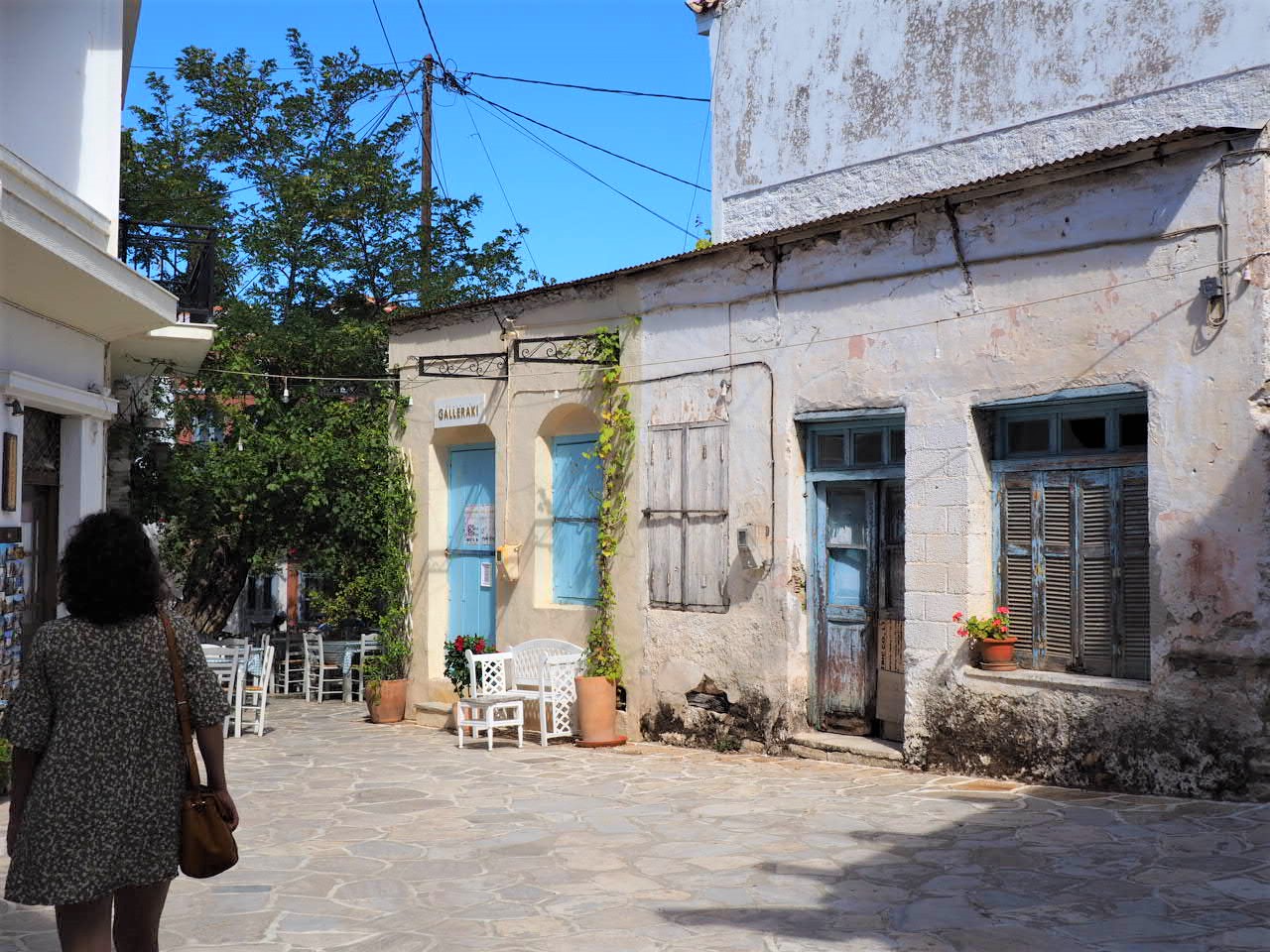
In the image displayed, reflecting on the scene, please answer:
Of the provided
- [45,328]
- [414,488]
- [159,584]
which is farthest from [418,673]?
[159,584]

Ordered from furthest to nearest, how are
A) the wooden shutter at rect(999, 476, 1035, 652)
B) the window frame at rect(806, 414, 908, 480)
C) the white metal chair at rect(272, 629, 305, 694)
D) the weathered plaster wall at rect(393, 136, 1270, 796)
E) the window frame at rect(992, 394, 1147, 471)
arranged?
the white metal chair at rect(272, 629, 305, 694)
the window frame at rect(806, 414, 908, 480)
the wooden shutter at rect(999, 476, 1035, 652)
the window frame at rect(992, 394, 1147, 471)
the weathered plaster wall at rect(393, 136, 1270, 796)

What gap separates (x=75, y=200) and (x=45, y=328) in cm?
114

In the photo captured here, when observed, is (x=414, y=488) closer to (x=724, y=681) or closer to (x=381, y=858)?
(x=724, y=681)

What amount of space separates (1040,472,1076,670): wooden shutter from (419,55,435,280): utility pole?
472 inches

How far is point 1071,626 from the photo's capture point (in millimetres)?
8602

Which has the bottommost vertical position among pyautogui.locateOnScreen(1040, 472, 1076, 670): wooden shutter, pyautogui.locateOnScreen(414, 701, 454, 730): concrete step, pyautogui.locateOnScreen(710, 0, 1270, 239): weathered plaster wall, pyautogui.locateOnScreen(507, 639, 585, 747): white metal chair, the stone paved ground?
pyautogui.locateOnScreen(414, 701, 454, 730): concrete step

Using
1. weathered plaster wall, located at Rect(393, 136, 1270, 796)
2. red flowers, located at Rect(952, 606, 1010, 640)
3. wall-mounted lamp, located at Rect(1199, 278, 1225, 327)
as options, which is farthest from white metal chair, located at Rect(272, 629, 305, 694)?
wall-mounted lamp, located at Rect(1199, 278, 1225, 327)

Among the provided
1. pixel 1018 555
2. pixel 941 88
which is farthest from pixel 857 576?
pixel 941 88

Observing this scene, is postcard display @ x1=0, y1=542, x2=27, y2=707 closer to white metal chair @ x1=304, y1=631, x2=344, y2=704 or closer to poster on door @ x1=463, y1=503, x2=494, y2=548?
poster on door @ x1=463, y1=503, x2=494, y2=548

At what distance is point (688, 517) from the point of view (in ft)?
35.5

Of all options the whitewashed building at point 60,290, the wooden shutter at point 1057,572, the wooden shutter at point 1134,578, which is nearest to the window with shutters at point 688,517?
the wooden shutter at point 1057,572

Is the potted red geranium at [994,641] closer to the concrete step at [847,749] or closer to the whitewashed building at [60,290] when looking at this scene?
the concrete step at [847,749]

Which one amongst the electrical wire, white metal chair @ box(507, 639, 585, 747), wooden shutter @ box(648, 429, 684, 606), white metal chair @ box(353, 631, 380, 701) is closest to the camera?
the electrical wire

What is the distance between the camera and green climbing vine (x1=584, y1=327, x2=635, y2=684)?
11352 millimetres
